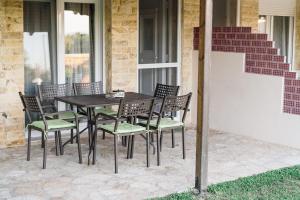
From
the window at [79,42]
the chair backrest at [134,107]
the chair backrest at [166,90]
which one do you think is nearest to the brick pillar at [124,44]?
the window at [79,42]

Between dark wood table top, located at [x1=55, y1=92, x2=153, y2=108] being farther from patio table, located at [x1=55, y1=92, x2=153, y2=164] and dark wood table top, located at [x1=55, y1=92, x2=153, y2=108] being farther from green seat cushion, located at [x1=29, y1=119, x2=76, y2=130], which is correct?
green seat cushion, located at [x1=29, y1=119, x2=76, y2=130]

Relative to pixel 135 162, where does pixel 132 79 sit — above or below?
above

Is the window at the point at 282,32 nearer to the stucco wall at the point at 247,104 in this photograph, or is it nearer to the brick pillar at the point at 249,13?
the brick pillar at the point at 249,13

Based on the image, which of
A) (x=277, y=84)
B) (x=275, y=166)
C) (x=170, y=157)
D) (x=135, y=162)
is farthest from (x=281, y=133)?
(x=135, y=162)

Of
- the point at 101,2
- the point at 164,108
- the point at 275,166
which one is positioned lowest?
the point at 275,166

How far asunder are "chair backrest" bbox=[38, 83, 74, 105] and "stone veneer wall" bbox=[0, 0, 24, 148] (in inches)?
11.9

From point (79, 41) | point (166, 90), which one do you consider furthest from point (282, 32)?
point (79, 41)

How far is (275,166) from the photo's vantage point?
21.7 ft

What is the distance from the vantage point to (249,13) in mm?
9961

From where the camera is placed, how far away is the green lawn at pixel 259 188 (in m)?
5.29

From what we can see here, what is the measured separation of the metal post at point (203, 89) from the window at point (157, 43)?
3531 mm


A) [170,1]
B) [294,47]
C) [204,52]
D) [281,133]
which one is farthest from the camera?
[294,47]

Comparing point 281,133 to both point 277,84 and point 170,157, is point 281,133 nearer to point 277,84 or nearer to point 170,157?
point 277,84

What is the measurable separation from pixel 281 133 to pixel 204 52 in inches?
124
